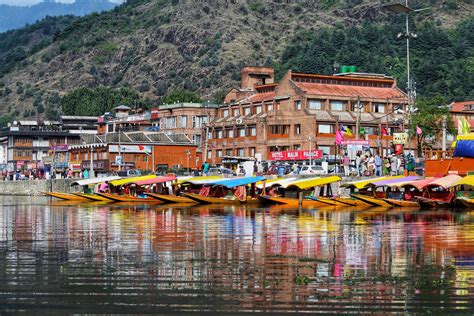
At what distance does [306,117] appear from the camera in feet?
407

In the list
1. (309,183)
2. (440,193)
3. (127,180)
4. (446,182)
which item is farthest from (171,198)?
(446,182)

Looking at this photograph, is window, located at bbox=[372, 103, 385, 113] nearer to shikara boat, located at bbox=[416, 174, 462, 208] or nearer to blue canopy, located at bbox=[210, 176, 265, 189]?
blue canopy, located at bbox=[210, 176, 265, 189]

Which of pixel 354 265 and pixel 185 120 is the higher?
pixel 185 120

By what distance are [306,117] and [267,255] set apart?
3687 inches

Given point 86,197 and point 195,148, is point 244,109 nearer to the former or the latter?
point 195,148

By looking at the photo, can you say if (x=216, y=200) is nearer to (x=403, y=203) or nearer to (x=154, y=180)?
(x=154, y=180)

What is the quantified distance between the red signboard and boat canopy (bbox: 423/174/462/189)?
149ft

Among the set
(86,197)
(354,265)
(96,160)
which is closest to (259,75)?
(96,160)

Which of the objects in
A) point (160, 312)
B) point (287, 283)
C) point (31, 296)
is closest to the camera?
point (160, 312)

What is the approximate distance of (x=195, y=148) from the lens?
14350cm

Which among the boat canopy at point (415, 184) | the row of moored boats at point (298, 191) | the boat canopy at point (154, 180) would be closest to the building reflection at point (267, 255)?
the row of moored boats at point (298, 191)

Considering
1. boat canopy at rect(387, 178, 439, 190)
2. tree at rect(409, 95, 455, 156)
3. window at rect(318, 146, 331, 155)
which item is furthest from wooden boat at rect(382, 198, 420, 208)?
window at rect(318, 146, 331, 155)

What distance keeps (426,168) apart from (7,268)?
53.0 metres

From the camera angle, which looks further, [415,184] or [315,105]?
[315,105]
